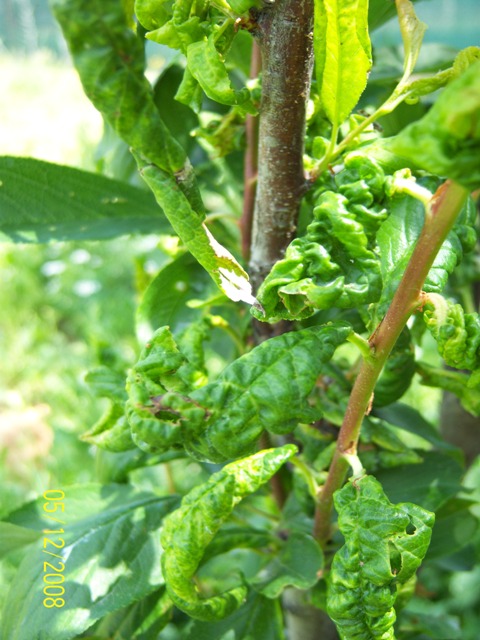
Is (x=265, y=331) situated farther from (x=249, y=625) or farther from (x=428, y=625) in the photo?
(x=428, y=625)

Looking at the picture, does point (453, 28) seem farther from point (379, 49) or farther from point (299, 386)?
point (299, 386)

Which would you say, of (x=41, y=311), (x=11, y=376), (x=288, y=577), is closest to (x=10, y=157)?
(x=288, y=577)

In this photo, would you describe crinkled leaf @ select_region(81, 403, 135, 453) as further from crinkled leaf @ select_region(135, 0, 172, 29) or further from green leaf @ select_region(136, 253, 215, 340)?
crinkled leaf @ select_region(135, 0, 172, 29)

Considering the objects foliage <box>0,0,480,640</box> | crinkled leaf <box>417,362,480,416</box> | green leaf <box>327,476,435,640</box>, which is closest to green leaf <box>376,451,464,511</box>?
foliage <box>0,0,480,640</box>

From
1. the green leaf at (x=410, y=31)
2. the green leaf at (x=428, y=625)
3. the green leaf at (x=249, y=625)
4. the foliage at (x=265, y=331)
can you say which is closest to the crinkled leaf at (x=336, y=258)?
the foliage at (x=265, y=331)

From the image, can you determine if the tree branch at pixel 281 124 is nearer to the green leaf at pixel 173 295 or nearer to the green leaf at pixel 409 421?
the green leaf at pixel 173 295

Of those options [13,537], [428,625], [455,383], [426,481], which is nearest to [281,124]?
[455,383]
